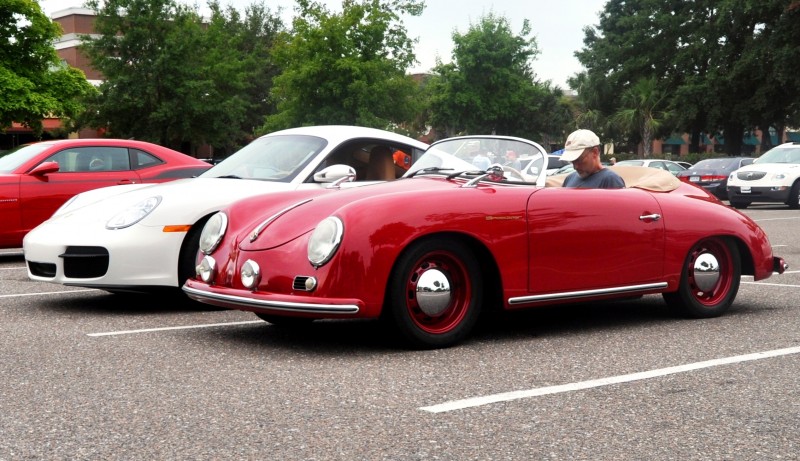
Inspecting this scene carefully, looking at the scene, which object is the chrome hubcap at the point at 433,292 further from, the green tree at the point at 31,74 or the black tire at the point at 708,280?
the green tree at the point at 31,74

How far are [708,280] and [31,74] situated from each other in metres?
42.2

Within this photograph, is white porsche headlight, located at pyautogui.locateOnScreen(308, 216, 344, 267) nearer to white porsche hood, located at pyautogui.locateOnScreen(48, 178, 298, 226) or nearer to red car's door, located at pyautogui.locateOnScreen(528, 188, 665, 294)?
red car's door, located at pyautogui.locateOnScreen(528, 188, 665, 294)

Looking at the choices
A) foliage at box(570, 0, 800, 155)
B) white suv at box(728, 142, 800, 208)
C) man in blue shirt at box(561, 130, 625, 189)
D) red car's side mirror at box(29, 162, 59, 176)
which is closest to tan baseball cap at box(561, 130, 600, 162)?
man in blue shirt at box(561, 130, 625, 189)

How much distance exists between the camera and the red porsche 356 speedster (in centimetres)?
545

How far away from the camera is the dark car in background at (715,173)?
29844 millimetres

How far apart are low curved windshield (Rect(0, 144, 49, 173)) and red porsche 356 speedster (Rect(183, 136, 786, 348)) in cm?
568

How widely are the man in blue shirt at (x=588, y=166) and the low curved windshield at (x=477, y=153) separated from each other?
1.59 feet

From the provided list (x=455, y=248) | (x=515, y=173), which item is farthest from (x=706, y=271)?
(x=455, y=248)

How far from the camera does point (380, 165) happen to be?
8.72 meters

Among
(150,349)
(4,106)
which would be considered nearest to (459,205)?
(150,349)

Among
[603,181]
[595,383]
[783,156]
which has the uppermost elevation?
[783,156]

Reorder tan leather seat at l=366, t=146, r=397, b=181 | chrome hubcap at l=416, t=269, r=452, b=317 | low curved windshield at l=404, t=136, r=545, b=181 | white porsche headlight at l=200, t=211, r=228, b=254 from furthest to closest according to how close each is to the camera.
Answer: tan leather seat at l=366, t=146, r=397, b=181
low curved windshield at l=404, t=136, r=545, b=181
white porsche headlight at l=200, t=211, r=228, b=254
chrome hubcap at l=416, t=269, r=452, b=317

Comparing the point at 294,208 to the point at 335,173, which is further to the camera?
the point at 335,173

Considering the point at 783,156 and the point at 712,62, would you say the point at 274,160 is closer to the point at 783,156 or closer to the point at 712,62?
the point at 783,156
